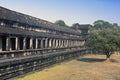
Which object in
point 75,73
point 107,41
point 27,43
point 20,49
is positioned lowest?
point 75,73

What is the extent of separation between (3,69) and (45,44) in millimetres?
12972

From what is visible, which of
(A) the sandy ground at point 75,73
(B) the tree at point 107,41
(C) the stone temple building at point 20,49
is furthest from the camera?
(B) the tree at point 107,41

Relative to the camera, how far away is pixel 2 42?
18.1 metres

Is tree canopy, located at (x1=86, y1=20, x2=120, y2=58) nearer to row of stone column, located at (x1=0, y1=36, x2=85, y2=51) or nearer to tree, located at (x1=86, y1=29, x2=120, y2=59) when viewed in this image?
tree, located at (x1=86, y1=29, x2=120, y2=59)

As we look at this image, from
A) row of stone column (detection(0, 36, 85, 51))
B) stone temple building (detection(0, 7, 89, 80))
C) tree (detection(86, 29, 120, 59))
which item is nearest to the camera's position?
stone temple building (detection(0, 7, 89, 80))

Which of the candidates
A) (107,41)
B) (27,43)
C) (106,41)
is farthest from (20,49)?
(107,41)

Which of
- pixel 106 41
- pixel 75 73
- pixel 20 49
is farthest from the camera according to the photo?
pixel 106 41

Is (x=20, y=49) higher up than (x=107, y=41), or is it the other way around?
(x=107, y=41)

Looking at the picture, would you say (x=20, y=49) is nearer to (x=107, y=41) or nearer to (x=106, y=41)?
(x=106, y=41)

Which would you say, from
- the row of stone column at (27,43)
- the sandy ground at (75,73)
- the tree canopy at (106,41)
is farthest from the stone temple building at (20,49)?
the tree canopy at (106,41)

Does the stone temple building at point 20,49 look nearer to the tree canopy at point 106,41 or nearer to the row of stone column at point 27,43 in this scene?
the row of stone column at point 27,43

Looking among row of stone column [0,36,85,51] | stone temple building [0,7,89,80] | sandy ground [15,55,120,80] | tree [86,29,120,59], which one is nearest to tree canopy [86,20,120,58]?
tree [86,29,120,59]

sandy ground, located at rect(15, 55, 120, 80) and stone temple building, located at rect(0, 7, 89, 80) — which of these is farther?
sandy ground, located at rect(15, 55, 120, 80)

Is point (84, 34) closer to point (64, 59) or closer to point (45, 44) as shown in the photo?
point (64, 59)
